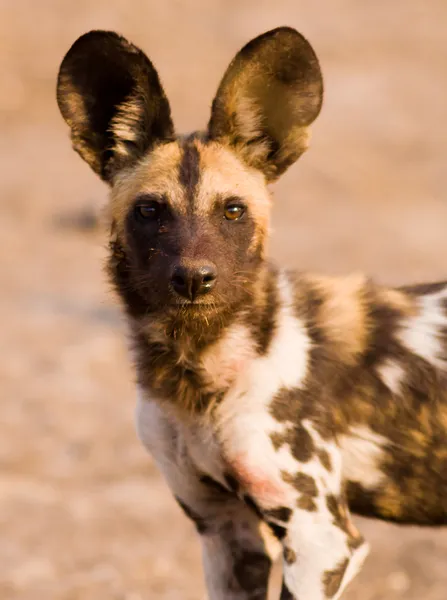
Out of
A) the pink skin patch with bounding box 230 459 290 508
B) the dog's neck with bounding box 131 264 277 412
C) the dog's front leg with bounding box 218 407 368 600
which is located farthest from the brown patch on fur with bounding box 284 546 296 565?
the dog's neck with bounding box 131 264 277 412

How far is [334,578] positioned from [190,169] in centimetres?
95

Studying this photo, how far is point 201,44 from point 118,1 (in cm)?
135

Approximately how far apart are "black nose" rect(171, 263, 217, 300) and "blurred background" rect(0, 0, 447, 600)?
32cm

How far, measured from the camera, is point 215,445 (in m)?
2.52

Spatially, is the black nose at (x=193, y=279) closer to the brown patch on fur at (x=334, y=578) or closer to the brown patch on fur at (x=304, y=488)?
the brown patch on fur at (x=304, y=488)

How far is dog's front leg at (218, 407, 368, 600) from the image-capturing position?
97.0 inches

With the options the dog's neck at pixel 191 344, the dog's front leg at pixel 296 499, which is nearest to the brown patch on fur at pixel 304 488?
the dog's front leg at pixel 296 499

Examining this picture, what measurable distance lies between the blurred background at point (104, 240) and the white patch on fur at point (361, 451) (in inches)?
23.7

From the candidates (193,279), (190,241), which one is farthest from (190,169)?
(193,279)

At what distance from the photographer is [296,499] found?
→ 2.47 m

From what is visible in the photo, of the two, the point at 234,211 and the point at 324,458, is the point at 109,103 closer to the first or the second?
the point at 234,211

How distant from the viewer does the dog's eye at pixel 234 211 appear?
102 inches

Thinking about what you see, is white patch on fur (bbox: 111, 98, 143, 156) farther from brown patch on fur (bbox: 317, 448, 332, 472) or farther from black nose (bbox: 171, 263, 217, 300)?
brown patch on fur (bbox: 317, 448, 332, 472)

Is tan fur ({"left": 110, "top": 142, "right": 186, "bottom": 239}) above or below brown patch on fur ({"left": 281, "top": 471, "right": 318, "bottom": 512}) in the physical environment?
above
